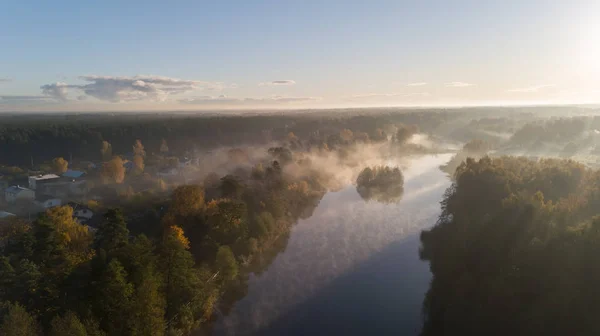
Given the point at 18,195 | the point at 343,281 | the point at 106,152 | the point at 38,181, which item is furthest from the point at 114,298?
the point at 106,152

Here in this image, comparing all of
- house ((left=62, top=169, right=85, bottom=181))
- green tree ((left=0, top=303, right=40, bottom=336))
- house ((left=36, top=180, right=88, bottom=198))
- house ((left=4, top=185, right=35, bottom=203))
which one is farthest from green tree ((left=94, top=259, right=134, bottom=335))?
house ((left=62, top=169, right=85, bottom=181))

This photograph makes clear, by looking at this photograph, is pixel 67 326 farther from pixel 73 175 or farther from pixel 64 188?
pixel 73 175

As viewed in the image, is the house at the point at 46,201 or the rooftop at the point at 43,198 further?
the rooftop at the point at 43,198

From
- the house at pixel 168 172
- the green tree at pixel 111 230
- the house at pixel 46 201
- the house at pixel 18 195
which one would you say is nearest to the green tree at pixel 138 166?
the house at pixel 168 172

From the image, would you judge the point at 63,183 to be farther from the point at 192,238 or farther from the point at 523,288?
the point at 523,288

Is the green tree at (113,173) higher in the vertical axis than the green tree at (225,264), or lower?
higher

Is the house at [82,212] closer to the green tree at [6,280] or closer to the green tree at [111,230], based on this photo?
the green tree at [111,230]

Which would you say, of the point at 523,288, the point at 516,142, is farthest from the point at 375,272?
the point at 516,142
